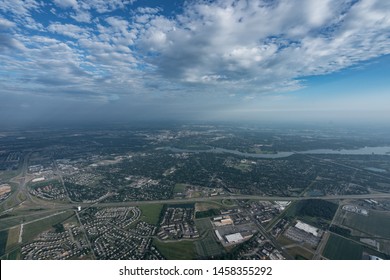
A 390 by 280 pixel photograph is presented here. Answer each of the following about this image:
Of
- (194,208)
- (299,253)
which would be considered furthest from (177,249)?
(299,253)

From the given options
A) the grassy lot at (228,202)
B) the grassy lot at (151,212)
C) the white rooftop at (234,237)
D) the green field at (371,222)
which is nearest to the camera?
the white rooftop at (234,237)

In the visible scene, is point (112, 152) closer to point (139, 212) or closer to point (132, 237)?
point (139, 212)

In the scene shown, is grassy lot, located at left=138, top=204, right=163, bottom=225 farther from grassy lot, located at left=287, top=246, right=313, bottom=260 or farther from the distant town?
grassy lot, located at left=287, top=246, right=313, bottom=260

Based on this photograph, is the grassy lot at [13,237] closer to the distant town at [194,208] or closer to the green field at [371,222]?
the distant town at [194,208]

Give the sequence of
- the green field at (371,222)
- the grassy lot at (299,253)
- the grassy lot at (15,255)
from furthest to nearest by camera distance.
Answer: the green field at (371,222), the grassy lot at (15,255), the grassy lot at (299,253)

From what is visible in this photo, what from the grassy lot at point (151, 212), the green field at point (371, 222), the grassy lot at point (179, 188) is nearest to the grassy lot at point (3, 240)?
the grassy lot at point (151, 212)

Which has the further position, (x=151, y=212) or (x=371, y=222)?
(x=151, y=212)

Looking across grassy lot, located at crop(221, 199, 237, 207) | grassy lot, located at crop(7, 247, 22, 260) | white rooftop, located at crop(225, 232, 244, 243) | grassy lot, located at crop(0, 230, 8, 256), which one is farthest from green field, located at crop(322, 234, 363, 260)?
grassy lot, located at crop(0, 230, 8, 256)

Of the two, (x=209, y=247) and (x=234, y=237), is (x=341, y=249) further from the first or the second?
(x=209, y=247)
